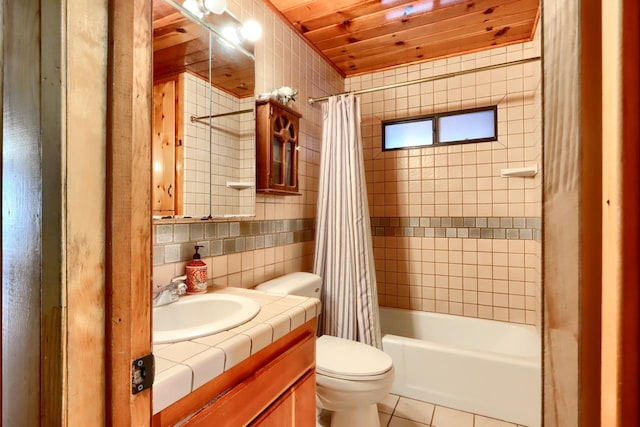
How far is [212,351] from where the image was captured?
30.7 inches

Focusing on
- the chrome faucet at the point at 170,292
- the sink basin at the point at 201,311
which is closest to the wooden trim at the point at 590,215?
the sink basin at the point at 201,311

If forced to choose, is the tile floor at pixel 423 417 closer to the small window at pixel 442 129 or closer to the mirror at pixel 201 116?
the mirror at pixel 201 116

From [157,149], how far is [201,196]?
0.27 metres

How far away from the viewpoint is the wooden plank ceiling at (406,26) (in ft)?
6.09

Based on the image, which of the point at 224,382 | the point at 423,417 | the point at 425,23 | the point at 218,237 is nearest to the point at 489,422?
the point at 423,417

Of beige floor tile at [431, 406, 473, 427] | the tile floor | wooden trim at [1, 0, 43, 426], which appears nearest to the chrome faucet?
wooden trim at [1, 0, 43, 426]

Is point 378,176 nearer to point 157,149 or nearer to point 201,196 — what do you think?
point 201,196

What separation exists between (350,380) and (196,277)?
31.8 inches

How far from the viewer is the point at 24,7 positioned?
1.51ft

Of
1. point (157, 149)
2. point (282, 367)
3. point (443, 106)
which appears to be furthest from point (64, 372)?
point (443, 106)

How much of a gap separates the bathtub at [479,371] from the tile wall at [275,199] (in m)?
0.90

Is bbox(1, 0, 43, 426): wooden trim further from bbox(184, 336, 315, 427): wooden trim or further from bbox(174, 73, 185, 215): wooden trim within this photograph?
bbox(174, 73, 185, 215): wooden trim

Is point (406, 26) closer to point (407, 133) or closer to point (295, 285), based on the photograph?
point (407, 133)

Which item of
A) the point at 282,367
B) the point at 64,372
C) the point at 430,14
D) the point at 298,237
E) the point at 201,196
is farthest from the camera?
the point at 298,237
